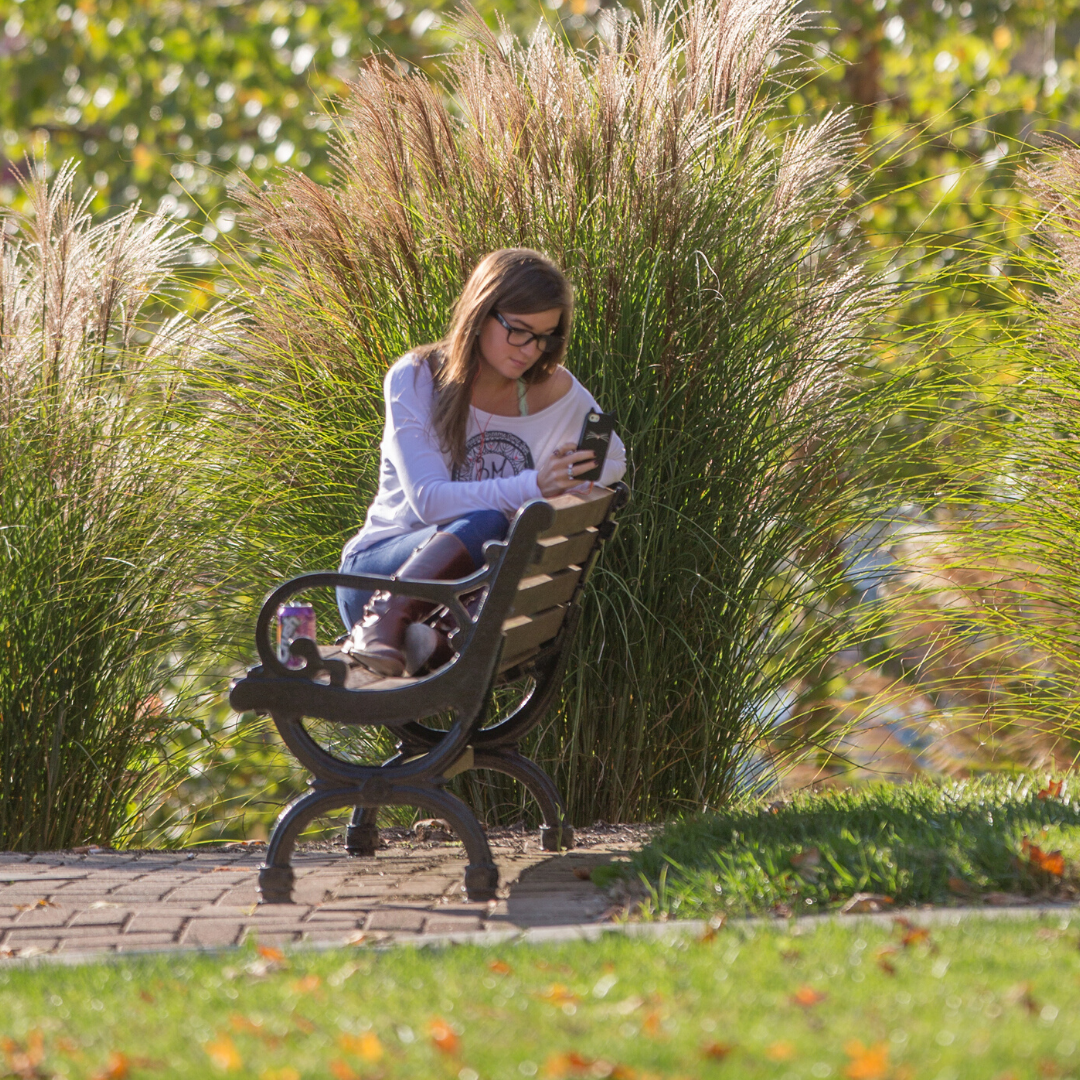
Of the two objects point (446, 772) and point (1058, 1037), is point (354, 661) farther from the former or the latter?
point (1058, 1037)

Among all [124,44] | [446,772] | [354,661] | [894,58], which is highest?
[124,44]

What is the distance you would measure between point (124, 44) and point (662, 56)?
5.84 metres

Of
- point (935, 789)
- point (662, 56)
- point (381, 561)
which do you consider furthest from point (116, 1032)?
point (662, 56)

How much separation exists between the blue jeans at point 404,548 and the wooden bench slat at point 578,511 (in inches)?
6.3

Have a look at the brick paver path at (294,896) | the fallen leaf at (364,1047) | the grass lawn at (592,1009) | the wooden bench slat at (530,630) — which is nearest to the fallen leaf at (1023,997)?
the grass lawn at (592,1009)

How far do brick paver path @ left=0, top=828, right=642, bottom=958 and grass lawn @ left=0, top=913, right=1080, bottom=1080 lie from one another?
0.34 metres

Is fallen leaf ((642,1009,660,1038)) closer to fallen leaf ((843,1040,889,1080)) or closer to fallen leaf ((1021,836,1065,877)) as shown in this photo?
fallen leaf ((843,1040,889,1080))

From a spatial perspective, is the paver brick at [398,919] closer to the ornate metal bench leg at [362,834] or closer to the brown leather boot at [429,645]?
the brown leather boot at [429,645]

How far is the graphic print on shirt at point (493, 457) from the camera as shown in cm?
368

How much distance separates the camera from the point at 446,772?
10.3 feet

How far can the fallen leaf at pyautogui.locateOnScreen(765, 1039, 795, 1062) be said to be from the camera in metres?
1.82

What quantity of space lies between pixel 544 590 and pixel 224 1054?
156 centimetres

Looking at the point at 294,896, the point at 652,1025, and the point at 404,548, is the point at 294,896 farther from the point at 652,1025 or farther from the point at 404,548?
the point at 652,1025

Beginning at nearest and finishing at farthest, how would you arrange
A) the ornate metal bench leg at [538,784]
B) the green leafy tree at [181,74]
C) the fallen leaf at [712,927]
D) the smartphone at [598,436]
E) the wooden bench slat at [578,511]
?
the fallen leaf at [712,927] → the wooden bench slat at [578,511] → the smartphone at [598,436] → the ornate metal bench leg at [538,784] → the green leafy tree at [181,74]
